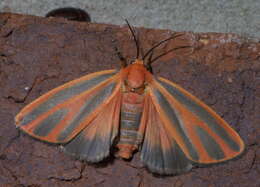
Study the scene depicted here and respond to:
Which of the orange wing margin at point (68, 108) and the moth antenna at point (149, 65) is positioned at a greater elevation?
the moth antenna at point (149, 65)

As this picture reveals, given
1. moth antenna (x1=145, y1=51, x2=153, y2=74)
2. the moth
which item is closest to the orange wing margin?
the moth

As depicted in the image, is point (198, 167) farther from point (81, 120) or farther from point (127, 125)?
point (81, 120)

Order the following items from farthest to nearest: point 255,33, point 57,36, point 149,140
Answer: point 255,33 < point 57,36 < point 149,140

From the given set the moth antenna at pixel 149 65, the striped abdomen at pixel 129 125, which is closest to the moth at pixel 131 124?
the striped abdomen at pixel 129 125

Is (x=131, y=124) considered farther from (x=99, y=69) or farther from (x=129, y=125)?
(x=99, y=69)

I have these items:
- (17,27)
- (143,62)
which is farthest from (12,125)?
(143,62)

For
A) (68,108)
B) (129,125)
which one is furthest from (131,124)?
(68,108)

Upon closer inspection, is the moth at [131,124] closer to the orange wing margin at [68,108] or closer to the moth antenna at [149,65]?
the orange wing margin at [68,108]
